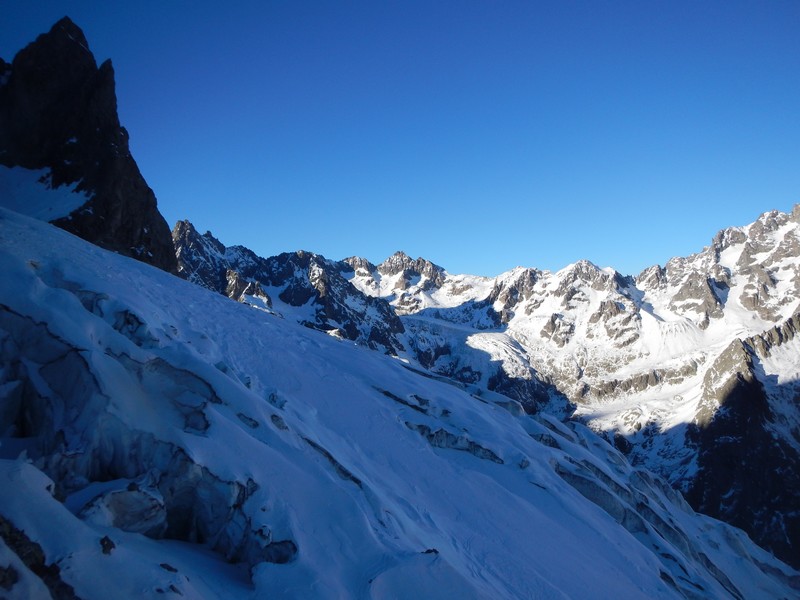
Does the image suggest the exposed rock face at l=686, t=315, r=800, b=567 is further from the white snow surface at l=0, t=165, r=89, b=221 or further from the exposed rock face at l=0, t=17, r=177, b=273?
the white snow surface at l=0, t=165, r=89, b=221

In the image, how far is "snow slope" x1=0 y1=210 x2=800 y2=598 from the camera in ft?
42.6

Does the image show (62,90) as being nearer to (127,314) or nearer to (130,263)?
(130,263)

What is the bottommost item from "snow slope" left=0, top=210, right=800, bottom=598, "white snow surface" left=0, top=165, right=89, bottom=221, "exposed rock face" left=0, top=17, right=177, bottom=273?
"snow slope" left=0, top=210, right=800, bottom=598

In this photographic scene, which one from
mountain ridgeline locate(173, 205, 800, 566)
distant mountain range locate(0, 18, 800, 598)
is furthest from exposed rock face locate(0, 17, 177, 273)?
mountain ridgeline locate(173, 205, 800, 566)

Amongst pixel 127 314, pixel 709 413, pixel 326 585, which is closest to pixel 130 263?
pixel 127 314

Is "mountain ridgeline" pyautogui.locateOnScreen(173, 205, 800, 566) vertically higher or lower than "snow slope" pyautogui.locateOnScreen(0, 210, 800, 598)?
higher

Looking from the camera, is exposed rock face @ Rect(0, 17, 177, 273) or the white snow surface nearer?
the white snow surface

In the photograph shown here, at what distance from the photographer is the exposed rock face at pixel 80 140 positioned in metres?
56.6

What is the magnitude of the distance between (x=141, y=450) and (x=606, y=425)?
16572cm

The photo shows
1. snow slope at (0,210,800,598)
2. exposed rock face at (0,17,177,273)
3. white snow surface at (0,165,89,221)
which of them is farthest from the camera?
exposed rock face at (0,17,177,273)

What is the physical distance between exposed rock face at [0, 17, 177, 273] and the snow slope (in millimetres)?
26910

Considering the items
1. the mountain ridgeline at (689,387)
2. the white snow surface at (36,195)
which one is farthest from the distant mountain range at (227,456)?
the mountain ridgeline at (689,387)

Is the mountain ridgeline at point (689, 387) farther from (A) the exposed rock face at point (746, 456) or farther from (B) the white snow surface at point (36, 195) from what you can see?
(B) the white snow surface at point (36, 195)

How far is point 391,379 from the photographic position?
3650 cm
